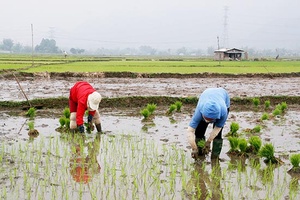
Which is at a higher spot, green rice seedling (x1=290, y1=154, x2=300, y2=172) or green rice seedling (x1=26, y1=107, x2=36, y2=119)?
green rice seedling (x1=26, y1=107, x2=36, y2=119)

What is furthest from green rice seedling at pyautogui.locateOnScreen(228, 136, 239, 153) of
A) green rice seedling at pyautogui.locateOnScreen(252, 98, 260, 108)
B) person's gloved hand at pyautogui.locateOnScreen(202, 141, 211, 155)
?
green rice seedling at pyautogui.locateOnScreen(252, 98, 260, 108)

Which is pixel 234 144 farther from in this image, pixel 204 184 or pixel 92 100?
pixel 92 100

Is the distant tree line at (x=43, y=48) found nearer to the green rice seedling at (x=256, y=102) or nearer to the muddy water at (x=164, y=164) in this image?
the green rice seedling at (x=256, y=102)

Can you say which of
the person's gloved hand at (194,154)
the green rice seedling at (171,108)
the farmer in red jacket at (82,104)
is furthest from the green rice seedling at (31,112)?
the person's gloved hand at (194,154)

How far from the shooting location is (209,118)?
5.05 metres

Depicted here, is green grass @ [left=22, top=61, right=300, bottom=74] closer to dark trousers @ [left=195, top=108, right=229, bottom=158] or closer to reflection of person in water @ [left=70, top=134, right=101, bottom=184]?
reflection of person in water @ [left=70, top=134, right=101, bottom=184]

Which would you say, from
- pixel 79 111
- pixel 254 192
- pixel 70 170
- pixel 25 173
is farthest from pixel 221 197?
pixel 79 111

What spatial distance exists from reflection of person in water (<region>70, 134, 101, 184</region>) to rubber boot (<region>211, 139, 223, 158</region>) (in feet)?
5.89

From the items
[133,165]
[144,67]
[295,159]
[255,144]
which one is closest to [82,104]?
[133,165]

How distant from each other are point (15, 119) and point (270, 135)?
5.80 metres

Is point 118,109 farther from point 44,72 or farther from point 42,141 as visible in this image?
point 44,72

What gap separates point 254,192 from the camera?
4.50 metres

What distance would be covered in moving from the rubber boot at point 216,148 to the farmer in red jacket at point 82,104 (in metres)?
2.14

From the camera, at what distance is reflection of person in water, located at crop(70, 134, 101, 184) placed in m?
4.94
